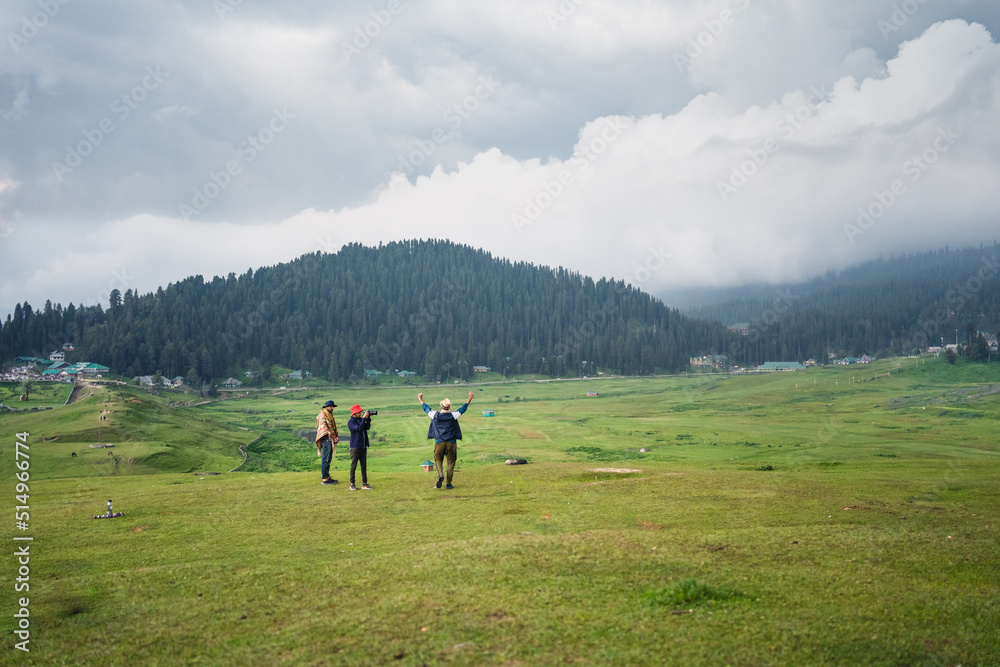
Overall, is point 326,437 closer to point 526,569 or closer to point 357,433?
point 357,433

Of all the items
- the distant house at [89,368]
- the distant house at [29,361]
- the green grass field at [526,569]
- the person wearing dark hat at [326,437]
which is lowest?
the green grass field at [526,569]

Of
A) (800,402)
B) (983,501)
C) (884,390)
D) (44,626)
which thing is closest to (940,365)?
→ (884,390)

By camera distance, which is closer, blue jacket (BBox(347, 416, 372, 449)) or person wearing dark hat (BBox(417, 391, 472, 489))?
person wearing dark hat (BBox(417, 391, 472, 489))

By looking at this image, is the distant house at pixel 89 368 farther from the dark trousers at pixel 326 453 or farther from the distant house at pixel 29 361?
the dark trousers at pixel 326 453

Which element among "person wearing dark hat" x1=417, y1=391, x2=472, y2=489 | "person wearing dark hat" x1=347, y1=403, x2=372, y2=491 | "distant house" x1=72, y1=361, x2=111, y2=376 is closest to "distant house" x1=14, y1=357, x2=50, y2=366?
"distant house" x1=72, y1=361, x2=111, y2=376

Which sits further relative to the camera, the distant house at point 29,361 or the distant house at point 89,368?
the distant house at point 29,361

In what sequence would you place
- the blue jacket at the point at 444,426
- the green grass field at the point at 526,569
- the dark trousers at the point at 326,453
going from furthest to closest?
the dark trousers at the point at 326,453 < the blue jacket at the point at 444,426 < the green grass field at the point at 526,569

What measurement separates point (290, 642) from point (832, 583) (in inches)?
299

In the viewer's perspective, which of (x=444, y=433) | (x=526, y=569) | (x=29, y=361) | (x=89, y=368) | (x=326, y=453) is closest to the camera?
(x=526, y=569)

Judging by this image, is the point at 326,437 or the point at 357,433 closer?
the point at 357,433

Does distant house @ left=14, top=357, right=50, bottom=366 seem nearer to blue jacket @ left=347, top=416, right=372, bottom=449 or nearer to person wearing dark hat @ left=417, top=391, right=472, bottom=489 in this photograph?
blue jacket @ left=347, top=416, right=372, bottom=449

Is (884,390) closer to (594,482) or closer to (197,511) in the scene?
(594,482)

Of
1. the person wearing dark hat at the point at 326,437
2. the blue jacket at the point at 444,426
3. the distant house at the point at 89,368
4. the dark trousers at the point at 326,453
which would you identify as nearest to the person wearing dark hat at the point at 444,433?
the blue jacket at the point at 444,426

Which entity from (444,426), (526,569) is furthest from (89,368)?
(526,569)
